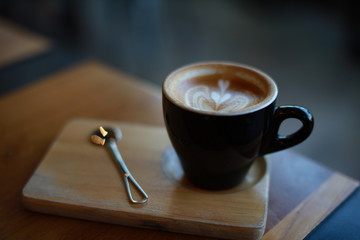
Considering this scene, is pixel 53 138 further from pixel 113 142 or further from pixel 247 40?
pixel 247 40

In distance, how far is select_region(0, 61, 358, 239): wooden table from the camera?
0.51 meters

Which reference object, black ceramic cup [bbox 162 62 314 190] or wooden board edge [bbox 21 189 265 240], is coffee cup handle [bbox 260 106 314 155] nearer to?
black ceramic cup [bbox 162 62 314 190]

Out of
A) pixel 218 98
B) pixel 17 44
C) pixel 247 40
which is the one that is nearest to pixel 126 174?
pixel 218 98

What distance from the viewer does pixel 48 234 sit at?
0.50 metres

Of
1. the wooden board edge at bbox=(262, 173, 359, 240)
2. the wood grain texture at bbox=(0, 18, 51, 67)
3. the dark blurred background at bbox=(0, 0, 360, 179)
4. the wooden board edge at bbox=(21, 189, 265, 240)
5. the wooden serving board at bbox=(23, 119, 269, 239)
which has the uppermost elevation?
the wood grain texture at bbox=(0, 18, 51, 67)

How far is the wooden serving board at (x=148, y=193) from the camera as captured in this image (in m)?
0.49

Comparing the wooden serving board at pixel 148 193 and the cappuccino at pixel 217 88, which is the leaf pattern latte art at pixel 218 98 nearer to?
the cappuccino at pixel 217 88

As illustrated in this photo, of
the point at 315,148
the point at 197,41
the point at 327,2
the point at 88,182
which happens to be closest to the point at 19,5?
the point at 197,41

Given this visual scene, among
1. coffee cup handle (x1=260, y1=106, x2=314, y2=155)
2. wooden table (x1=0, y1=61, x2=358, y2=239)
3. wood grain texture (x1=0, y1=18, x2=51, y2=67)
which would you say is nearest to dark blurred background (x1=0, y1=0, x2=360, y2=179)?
wood grain texture (x1=0, y1=18, x2=51, y2=67)

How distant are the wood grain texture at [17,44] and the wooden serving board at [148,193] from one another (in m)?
0.44

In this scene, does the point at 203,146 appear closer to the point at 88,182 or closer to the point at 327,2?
the point at 88,182

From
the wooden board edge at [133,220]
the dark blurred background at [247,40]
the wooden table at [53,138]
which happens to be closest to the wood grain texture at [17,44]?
the wooden table at [53,138]

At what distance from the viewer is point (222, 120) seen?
0.46m

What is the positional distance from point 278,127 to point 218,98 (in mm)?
94
